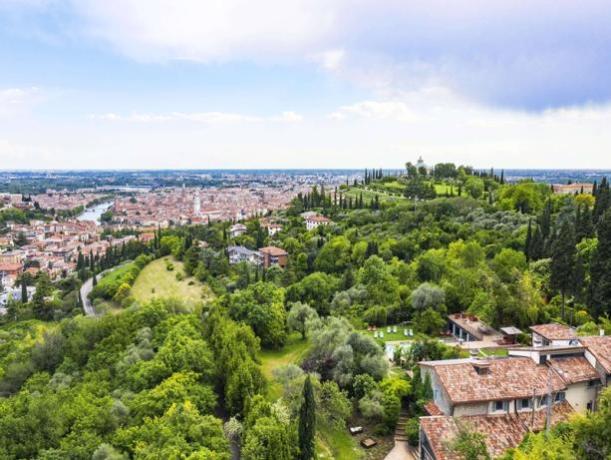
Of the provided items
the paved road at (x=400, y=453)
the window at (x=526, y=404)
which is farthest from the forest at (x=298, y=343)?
the window at (x=526, y=404)

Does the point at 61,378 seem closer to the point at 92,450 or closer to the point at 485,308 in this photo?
the point at 92,450

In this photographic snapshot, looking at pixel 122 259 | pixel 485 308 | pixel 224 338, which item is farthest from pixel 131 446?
pixel 122 259

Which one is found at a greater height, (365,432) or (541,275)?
(541,275)

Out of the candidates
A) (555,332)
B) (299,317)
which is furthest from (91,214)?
(555,332)

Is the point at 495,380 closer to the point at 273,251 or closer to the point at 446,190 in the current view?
the point at 273,251

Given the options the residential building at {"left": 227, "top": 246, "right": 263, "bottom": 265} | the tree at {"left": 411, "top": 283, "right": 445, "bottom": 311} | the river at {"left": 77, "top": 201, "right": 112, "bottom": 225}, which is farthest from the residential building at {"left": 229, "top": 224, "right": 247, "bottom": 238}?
the river at {"left": 77, "top": 201, "right": 112, "bottom": 225}

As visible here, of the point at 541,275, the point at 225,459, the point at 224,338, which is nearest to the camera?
the point at 225,459

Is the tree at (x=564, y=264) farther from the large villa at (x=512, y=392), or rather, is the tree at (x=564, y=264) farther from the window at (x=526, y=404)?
the window at (x=526, y=404)
